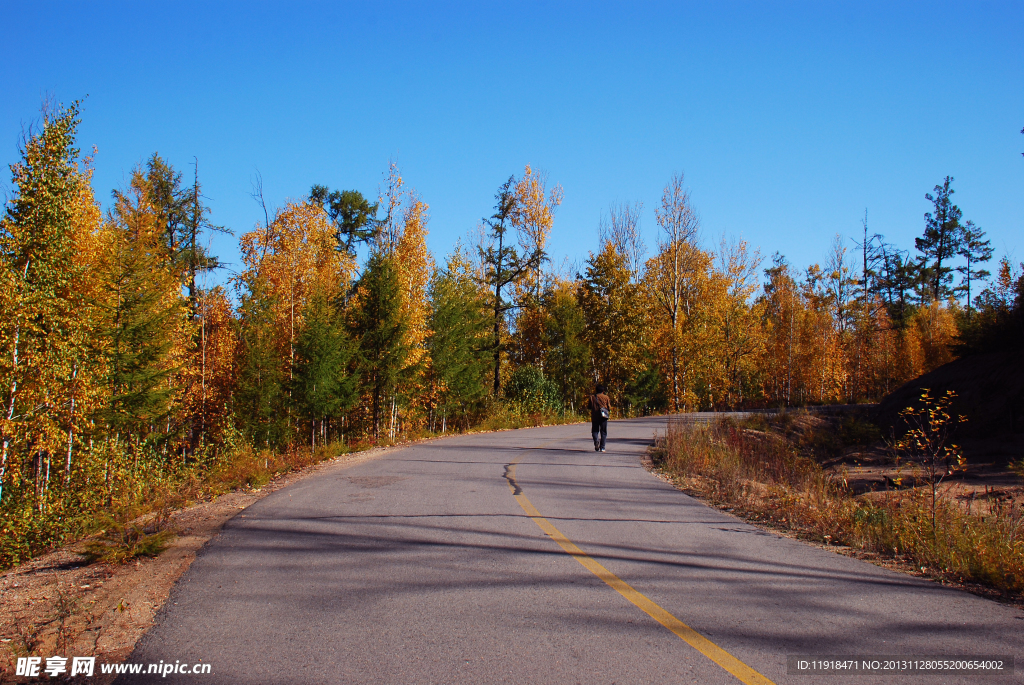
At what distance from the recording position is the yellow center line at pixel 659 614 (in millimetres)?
3699

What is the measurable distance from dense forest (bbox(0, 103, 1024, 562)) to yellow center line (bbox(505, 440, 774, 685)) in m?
6.81

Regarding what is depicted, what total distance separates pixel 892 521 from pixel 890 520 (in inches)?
2.7

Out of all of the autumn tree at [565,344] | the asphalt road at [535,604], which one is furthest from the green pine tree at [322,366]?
the autumn tree at [565,344]

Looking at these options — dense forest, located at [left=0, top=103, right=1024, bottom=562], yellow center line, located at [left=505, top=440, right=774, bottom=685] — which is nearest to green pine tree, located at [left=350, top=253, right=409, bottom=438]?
dense forest, located at [left=0, top=103, right=1024, bottom=562]

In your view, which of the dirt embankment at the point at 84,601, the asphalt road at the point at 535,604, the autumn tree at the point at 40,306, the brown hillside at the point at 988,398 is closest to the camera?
the asphalt road at the point at 535,604

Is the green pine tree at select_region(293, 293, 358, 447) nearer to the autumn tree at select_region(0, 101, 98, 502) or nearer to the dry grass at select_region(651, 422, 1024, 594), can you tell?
the autumn tree at select_region(0, 101, 98, 502)

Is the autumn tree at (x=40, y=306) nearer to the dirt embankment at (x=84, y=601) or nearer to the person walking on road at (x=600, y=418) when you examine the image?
the dirt embankment at (x=84, y=601)

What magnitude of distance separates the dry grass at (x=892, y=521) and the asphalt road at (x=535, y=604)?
2.33 feet

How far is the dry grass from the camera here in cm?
616

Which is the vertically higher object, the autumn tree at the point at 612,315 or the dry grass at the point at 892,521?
the autumn tree at the point at 612,315

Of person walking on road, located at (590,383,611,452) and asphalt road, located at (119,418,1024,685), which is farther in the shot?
person walking on road, located at (590,383,611,452)

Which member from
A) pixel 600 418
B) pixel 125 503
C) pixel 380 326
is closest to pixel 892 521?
pixel 600 418

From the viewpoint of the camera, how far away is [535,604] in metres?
4.90

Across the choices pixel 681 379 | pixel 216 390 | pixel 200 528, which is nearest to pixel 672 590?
pixel 200 528
